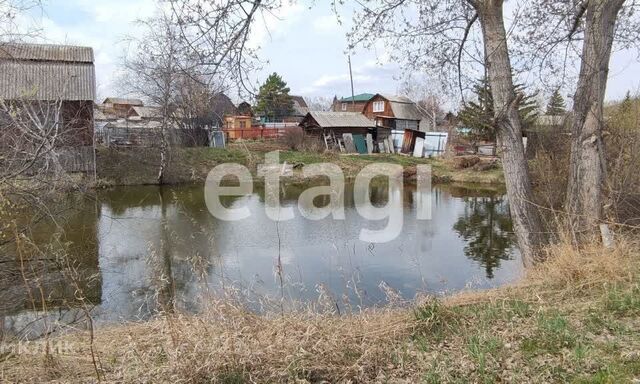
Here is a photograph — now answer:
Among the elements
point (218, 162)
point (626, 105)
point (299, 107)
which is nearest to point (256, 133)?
point (218, 162)

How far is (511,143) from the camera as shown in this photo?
610 centimetres

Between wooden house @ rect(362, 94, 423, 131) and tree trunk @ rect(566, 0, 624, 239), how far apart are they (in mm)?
37923

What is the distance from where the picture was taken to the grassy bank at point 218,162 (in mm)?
22969

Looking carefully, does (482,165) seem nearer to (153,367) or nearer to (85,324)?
(85,324)

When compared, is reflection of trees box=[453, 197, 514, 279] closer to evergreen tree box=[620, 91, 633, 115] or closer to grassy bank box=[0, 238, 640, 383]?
evergreen tree box=[620, 91, 633, 115]

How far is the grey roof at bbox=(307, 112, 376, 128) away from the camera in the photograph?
113 ft

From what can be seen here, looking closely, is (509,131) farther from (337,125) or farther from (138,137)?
(337,125)

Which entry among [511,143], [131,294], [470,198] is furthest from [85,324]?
[470,198]

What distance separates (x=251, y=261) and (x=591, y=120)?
6740mm

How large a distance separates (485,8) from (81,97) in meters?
18.4

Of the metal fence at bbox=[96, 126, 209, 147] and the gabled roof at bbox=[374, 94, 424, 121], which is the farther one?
the gabled roof at bbox=[374, 94, 424, 121]

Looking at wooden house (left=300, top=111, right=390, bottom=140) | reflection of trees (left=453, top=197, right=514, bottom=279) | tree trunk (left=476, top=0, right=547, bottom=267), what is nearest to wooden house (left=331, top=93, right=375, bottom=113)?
wooden house (left=300, top=111, right=390, bottom=140)

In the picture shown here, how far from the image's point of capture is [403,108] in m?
46.0

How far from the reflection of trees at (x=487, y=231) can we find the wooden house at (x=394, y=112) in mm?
25107
